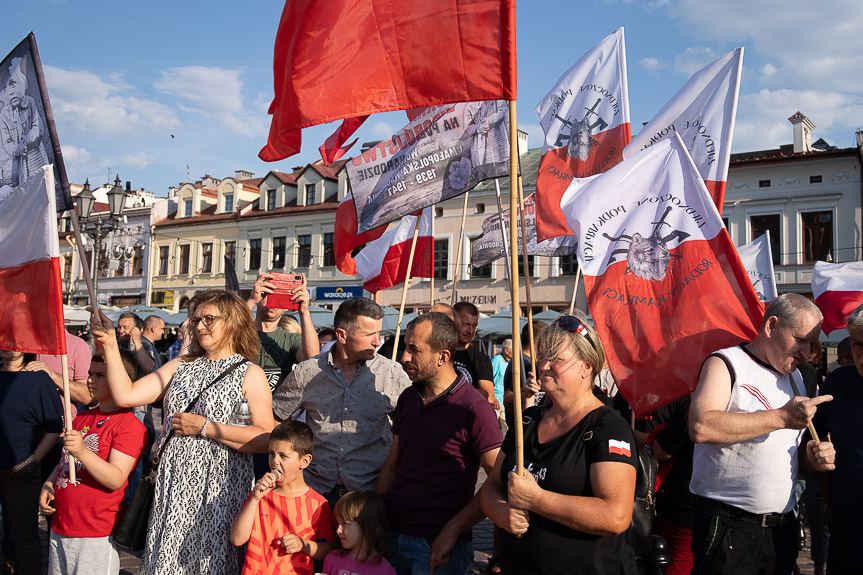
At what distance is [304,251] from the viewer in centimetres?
4100

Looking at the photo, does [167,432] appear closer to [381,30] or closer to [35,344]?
[35,344]

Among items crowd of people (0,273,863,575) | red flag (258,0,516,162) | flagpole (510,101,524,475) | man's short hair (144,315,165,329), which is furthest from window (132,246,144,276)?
flagpole (510,101,524,475)

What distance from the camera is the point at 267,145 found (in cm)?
406

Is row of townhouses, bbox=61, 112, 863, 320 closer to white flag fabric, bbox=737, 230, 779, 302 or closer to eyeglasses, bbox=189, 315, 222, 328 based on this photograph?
white flag fabric, bbox=737, 230, 779, 302

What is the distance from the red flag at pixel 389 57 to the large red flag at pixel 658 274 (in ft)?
4.82

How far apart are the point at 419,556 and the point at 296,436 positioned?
32.8 inches

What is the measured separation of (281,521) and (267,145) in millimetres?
1964

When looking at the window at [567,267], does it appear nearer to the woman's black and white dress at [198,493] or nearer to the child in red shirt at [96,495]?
the child in red shirt at [96,495]

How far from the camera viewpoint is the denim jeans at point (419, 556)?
11.7 ft

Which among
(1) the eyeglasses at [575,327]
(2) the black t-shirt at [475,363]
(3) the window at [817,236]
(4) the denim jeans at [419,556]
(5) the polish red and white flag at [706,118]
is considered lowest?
(4) the denim jeans at [419,556]

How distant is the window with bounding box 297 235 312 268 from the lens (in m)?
40.7

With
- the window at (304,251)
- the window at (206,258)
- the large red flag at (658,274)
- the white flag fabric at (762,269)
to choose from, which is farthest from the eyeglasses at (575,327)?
the window at (206,258)

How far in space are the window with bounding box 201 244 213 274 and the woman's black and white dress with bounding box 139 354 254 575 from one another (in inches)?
1663

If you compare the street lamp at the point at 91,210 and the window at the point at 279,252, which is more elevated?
the window at the point at 279,252
